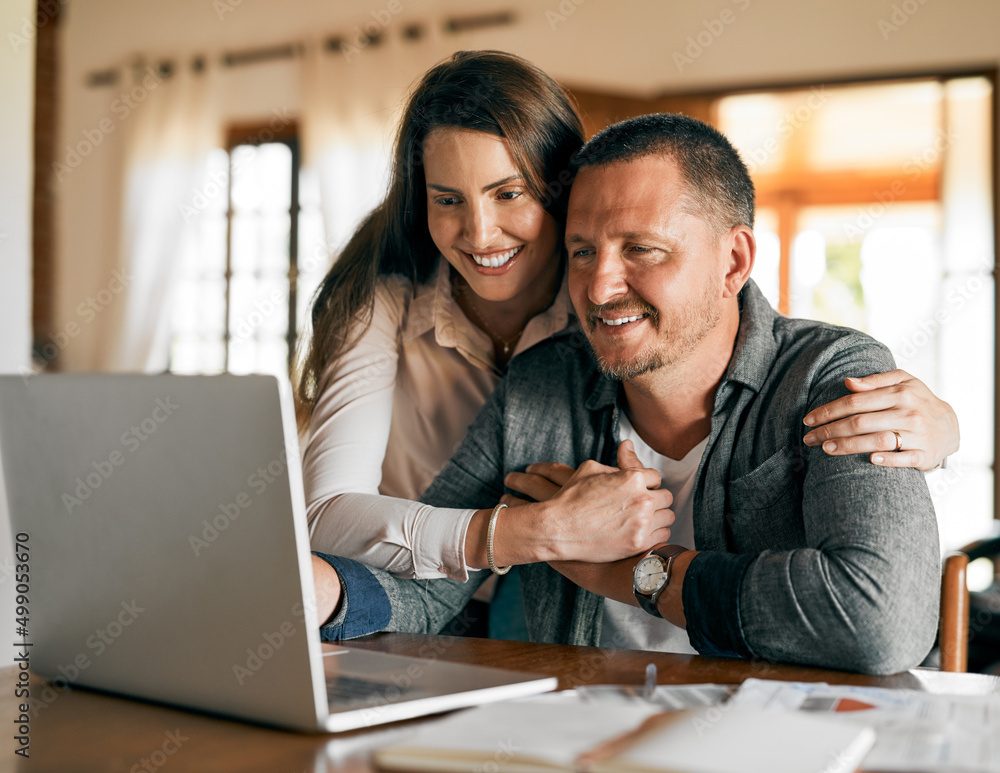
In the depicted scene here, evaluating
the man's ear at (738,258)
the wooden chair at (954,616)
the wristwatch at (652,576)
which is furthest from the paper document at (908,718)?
the man's ear at (738,258)

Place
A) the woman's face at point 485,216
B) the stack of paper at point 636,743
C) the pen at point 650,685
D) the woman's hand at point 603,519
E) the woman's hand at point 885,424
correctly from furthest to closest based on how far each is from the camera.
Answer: the woman's face at point 485,216
the woman's hand at point 603,519
the woman's hand at point 885,424
the pen at point 650,685
the stack of paper at point 636,743

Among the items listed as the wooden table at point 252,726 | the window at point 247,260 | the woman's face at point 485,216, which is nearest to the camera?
the wooden table at point 252,726

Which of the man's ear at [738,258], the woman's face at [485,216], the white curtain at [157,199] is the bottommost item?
the man's ear at [738,258]

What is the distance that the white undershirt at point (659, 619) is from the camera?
1.39m

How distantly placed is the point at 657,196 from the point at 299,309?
151 inches

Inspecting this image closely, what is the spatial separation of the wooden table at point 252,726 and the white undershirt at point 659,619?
14.2 inches

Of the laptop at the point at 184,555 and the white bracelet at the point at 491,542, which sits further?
the white bracelet at the point at 491,542

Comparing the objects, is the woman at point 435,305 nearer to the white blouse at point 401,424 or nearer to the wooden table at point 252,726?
the white blouse at point 401,424

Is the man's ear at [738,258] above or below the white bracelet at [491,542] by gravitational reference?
above

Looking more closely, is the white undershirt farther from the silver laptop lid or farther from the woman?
the silver laptop lid

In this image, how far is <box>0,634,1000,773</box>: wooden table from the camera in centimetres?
72

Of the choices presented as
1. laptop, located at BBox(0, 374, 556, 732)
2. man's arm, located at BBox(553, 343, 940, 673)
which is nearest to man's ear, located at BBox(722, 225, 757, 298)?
man's arm, located at BBox(553, 343, 940, 673)

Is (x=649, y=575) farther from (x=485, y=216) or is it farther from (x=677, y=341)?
(x=485, y=216)

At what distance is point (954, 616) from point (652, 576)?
0.39m
